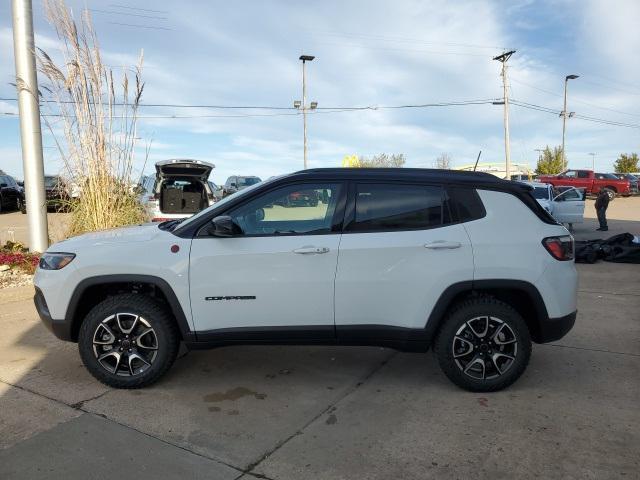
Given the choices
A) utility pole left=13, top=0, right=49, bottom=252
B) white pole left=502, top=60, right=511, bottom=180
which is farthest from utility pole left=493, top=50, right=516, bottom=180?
utility pole left=13, top=0, right=49, bottom=252

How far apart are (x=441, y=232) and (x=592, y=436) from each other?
1588 millimetres

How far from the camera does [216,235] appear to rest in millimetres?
3732

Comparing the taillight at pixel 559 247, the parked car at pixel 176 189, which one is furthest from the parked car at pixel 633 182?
the taillight at pixel 559 247

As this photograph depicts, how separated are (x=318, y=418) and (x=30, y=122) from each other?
7.22 metres

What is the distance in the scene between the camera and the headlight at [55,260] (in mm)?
3844

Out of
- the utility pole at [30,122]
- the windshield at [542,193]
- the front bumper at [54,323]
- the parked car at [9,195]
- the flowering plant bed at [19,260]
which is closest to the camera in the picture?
the front bumper at [54,323]

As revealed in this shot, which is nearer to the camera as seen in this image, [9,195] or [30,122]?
[30,122]

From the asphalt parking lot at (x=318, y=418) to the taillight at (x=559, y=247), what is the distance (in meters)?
1.03

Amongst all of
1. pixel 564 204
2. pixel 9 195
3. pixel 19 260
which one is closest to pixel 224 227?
pixel 19 260

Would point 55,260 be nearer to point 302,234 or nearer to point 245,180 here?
point 302,234

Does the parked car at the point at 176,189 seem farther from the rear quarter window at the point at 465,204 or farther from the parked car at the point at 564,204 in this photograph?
the parked car at the point at 564,204

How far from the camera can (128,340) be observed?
388 centimetres

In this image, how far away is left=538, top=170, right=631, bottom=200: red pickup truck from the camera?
32.0 m

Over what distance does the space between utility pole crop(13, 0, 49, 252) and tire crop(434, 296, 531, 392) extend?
7.11 meters
